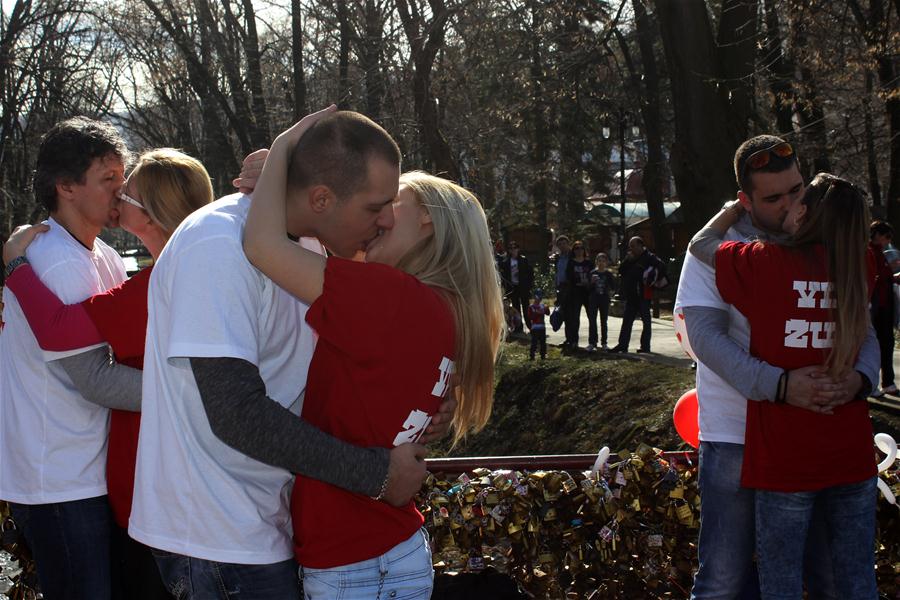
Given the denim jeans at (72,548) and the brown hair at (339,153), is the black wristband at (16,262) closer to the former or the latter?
the denim jeans at (72,548)

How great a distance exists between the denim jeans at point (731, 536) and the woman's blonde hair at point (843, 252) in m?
0.48

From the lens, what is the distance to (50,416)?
285 cm

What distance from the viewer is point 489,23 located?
47.4ft

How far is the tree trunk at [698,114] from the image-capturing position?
10781 mm

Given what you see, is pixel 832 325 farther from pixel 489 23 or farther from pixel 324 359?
pixel 489 23

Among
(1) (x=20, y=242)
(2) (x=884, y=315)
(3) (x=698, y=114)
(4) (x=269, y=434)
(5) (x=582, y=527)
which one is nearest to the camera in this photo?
(4) (x=269, y=434)

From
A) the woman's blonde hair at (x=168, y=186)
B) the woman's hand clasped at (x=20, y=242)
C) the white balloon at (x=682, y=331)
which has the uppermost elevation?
the woman's blonde hair at (x=168, y=186)

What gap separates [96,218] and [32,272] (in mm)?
267

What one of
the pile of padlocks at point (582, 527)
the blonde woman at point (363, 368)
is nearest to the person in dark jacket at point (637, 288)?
the pile of padlocks at point (582, 527)

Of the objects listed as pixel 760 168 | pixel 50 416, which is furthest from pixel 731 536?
pixel 50 416

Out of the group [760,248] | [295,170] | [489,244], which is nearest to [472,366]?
[489,244]

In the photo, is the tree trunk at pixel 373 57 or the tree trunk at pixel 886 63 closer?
the tree trunk at pixel 886 63

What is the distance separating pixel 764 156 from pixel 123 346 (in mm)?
2188

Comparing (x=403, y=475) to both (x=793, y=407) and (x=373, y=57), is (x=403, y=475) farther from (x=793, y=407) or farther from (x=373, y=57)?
(x=373, y=57)
